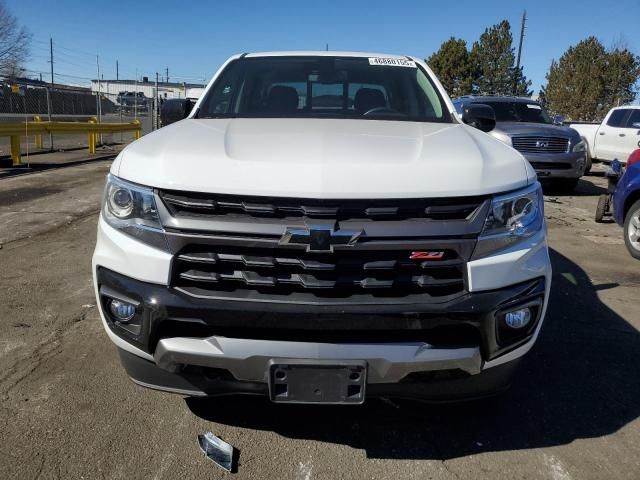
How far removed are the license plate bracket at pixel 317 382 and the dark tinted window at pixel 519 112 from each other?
34.9 feet

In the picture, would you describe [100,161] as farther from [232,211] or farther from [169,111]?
[232,211]

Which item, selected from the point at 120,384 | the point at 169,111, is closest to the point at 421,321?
the point at 120,384

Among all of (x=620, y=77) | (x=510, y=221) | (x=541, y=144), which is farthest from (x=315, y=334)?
(x=620, y=77)

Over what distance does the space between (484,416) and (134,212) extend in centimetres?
203

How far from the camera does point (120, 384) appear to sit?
3.06 meters

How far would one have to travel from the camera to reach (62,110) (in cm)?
3997

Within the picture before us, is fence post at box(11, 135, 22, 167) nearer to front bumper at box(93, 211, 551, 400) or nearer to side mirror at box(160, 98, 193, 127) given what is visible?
side mirror at box(160, 98, 193, 127)

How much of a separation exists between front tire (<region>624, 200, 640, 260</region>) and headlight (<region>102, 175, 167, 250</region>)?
19.5 feet

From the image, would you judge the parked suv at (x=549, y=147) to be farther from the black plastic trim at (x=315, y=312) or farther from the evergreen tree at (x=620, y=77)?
the evergreen tree at (x=620, y=77)

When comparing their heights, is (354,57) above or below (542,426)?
above

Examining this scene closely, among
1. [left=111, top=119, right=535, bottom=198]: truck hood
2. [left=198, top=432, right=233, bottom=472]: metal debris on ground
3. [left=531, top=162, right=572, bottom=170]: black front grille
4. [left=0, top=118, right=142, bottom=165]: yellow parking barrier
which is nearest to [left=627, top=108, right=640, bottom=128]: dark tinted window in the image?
[left=531, top=162, right=572, bottom=170]: black front grille

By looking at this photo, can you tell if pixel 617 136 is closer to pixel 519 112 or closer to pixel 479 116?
pixel 519 112

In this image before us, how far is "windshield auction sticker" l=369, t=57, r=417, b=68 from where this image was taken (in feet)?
13.3

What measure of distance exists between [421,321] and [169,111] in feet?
8.36
